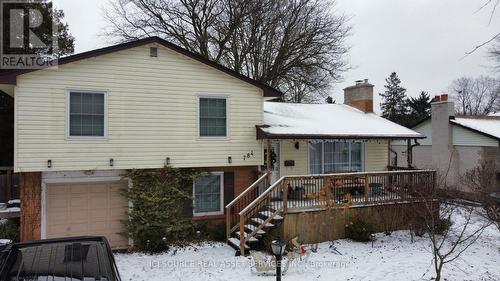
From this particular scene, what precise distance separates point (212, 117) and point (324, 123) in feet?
15.2

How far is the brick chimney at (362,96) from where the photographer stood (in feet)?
58.2

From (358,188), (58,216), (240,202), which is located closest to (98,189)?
(58,216)

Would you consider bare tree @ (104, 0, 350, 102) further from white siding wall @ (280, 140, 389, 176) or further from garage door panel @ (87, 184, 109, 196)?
garage door panel @ (87, 184, 109, 196)

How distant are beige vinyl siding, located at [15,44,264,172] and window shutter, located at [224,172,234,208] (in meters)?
0.79

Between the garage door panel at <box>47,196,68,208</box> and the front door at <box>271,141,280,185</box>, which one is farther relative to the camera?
the front door at <box>271,141,280,185</box>

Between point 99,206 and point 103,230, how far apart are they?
783mm

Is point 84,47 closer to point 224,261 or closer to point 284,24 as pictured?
point 284,24

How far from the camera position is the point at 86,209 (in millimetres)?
11672

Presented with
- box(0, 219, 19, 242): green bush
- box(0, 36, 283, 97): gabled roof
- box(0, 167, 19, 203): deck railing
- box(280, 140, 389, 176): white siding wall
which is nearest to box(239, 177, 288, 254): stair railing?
box(280, 140, 389, 176): white siding wall

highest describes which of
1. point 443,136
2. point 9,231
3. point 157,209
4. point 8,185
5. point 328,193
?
point 443,136

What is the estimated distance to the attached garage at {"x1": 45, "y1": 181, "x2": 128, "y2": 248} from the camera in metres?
11.3

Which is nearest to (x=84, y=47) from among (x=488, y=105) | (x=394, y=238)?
(x=394, y=238)

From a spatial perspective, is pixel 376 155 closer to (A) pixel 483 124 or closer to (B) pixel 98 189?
(A) pixel 483 124

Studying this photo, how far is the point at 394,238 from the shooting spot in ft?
40.9
